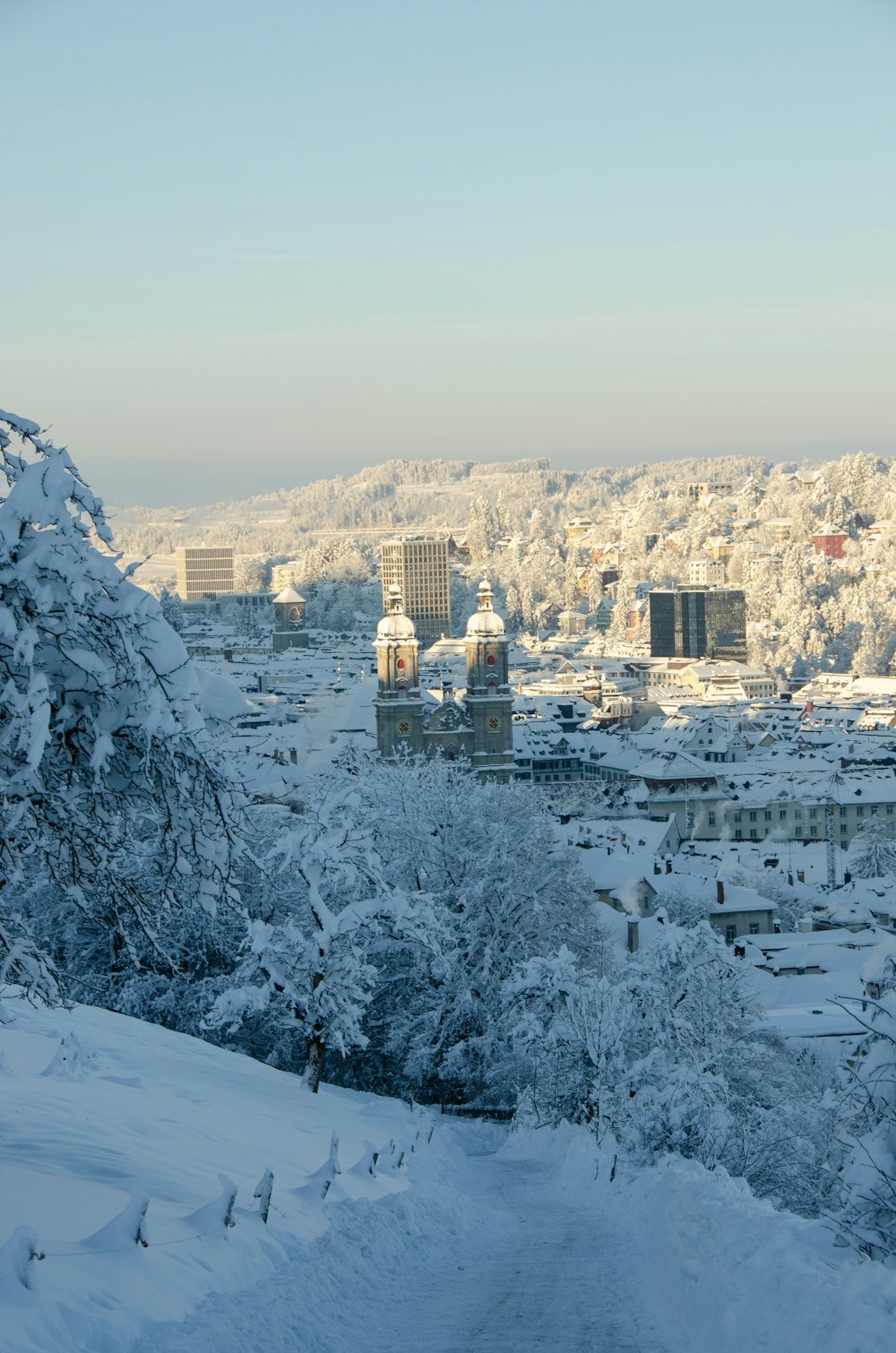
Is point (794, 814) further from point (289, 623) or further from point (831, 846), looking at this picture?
point (289, 623)

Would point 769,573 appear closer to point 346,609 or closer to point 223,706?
point 346,609

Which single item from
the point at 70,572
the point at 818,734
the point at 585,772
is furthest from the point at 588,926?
the point at 818,734

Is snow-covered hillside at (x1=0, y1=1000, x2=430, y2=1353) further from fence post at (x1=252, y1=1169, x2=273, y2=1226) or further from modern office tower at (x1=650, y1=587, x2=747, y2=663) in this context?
modern office tower at (x1=650, y1=587, x2=747, y2=663)

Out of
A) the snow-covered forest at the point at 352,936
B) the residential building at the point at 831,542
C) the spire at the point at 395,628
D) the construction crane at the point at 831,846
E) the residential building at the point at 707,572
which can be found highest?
the residential building at the point at 831,542

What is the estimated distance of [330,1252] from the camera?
7.93m

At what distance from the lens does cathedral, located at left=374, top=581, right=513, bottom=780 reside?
5253 cm

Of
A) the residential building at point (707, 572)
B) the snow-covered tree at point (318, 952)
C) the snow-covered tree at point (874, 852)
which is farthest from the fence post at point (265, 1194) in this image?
the residential building at point (707, 572)

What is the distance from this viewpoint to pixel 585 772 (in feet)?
273

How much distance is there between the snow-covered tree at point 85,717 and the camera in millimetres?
6340

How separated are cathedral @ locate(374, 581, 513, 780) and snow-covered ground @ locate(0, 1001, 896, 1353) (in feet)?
133

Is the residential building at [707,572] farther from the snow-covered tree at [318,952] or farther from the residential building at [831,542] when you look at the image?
the snow-covered tree at [318,952]

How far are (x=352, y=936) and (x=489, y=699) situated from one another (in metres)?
35.5

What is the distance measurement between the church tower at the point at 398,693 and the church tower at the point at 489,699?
1995mm

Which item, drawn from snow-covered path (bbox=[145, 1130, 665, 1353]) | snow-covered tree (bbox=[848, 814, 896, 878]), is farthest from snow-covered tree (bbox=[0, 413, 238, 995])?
snow-covered tree (bbox=[848, 814, 896, 878])
